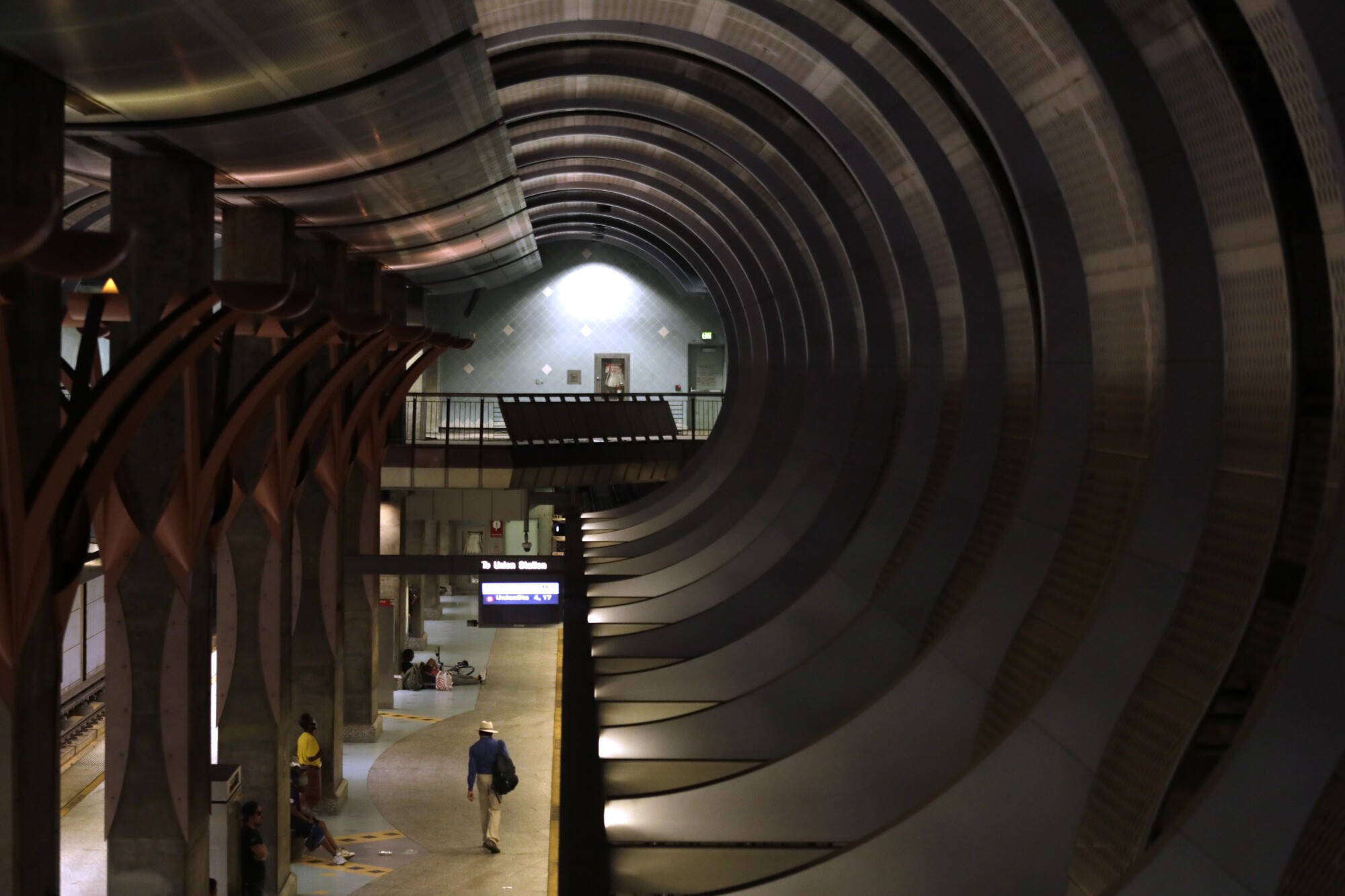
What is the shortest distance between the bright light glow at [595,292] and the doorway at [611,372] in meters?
1.00

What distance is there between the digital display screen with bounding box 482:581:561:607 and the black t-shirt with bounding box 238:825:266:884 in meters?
7.97

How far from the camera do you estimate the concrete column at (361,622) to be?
812 inches

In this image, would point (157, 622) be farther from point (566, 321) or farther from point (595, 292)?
point (595, 292)

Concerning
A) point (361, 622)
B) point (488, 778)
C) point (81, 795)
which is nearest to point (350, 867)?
point (488, 778)

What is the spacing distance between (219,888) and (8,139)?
712 cm

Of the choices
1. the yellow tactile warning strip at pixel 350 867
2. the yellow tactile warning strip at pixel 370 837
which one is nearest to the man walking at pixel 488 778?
the yellow tactile warning strip at pixel 350 867

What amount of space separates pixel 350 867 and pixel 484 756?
6.47 feet

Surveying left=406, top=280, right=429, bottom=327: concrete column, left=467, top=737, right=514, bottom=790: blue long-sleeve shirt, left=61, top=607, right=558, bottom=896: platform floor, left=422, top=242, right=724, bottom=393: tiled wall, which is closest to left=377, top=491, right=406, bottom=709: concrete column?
left=61, top=607, right=558, bottom=896: platform floor

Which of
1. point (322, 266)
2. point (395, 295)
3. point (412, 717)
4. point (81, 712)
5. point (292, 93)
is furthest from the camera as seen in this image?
point (395, 295)

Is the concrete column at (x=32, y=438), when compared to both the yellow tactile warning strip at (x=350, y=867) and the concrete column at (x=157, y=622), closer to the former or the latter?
the concrete column at (x=157, y=622)

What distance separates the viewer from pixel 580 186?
22453 millimetres

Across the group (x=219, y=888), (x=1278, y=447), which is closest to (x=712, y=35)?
(x=1278, y=447)

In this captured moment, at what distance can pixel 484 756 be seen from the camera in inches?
547

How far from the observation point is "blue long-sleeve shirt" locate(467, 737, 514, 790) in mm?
13750
